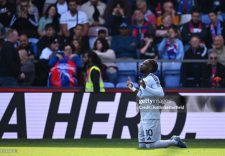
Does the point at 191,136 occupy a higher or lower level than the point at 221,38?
lower

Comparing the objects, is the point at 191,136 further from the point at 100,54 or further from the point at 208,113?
the point at 100,54

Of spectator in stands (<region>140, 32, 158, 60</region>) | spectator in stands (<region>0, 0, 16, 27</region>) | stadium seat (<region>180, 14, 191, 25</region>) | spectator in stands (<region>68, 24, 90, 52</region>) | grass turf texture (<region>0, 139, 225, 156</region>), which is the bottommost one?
grass turf texture (<region>0, 139, 225, 156</region>)

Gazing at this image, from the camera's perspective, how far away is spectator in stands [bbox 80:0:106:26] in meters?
20.6

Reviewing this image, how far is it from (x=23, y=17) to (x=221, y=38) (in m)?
5.41

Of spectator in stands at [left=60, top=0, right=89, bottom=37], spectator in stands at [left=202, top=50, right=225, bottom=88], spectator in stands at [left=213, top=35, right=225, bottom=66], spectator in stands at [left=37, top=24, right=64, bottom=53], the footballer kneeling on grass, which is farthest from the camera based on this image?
spectator in stands at [left=60, top=0, right=89, bottom=37]

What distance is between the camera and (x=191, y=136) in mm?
16719

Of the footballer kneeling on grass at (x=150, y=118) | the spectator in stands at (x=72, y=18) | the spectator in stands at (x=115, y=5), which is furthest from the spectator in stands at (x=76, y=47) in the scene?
the footballer kneeling on grass at (x=150, y=118)

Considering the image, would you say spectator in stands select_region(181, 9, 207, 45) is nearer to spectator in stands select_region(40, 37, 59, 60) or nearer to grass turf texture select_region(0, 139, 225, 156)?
spectator in stands select_region(40, 37, 59, 60)

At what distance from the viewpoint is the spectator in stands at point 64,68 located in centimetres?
1806

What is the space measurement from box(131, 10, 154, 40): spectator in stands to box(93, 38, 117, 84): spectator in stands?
1.10 metres

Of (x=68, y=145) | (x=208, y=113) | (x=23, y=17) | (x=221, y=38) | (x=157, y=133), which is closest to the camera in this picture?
(x=157, y=133)

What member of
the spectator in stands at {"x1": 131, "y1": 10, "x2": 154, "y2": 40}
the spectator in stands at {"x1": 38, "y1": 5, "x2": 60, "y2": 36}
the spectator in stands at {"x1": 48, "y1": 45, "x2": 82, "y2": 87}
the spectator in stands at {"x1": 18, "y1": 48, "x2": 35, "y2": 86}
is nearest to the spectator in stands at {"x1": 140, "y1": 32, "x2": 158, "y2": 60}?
the spectator in stands at {"x1": 131, "y1": 10, "x2": 154, "y2": 40}

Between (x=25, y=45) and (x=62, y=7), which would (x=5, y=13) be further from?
(x=25, y=45)

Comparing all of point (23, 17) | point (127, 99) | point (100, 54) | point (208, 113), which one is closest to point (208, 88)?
point (208, 113)
